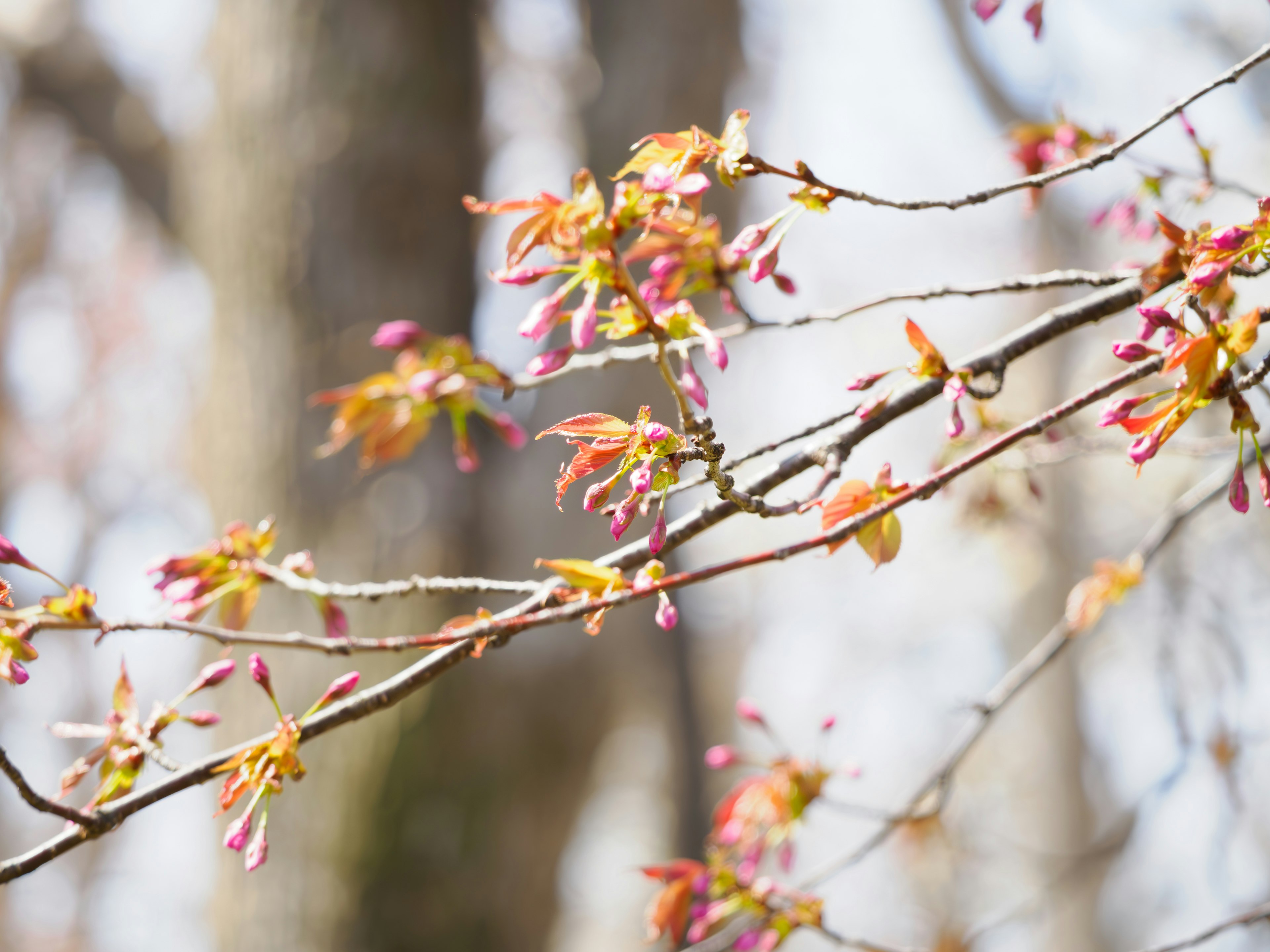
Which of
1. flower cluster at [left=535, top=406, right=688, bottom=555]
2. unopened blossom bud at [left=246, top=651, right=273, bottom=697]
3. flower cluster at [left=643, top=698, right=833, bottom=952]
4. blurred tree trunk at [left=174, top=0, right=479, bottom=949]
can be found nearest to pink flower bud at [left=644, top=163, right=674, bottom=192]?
flower cluster at [left=535, top=406, right=688, bottom=555]

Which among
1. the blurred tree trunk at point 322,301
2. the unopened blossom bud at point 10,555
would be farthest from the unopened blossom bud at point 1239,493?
the blurred tree trunk at point 322,301

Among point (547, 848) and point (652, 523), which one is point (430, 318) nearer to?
point (652, 523)

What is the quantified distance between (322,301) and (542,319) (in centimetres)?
113

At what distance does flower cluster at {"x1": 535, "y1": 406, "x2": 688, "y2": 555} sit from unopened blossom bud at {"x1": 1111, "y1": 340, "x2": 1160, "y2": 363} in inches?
8.0

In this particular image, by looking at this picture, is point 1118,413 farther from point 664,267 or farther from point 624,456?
point 664,267

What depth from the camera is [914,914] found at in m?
5.91

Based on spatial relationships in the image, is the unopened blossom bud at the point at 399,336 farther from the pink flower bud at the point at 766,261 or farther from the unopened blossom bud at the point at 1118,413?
the unopened blossom bud at the point at 1118,413

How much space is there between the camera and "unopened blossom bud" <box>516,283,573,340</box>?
43 centimetres

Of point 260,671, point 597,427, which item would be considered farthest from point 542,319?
point 260,671

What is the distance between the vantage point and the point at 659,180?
38 cm

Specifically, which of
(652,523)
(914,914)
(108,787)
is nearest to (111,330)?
(652,523)

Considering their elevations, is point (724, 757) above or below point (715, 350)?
below

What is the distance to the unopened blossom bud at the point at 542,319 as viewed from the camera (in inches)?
17.0

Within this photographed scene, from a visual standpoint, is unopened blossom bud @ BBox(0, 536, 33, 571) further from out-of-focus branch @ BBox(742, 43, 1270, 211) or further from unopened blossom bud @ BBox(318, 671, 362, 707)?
out-of-focus branch @ BBox(742, 43, 1270, 211)
